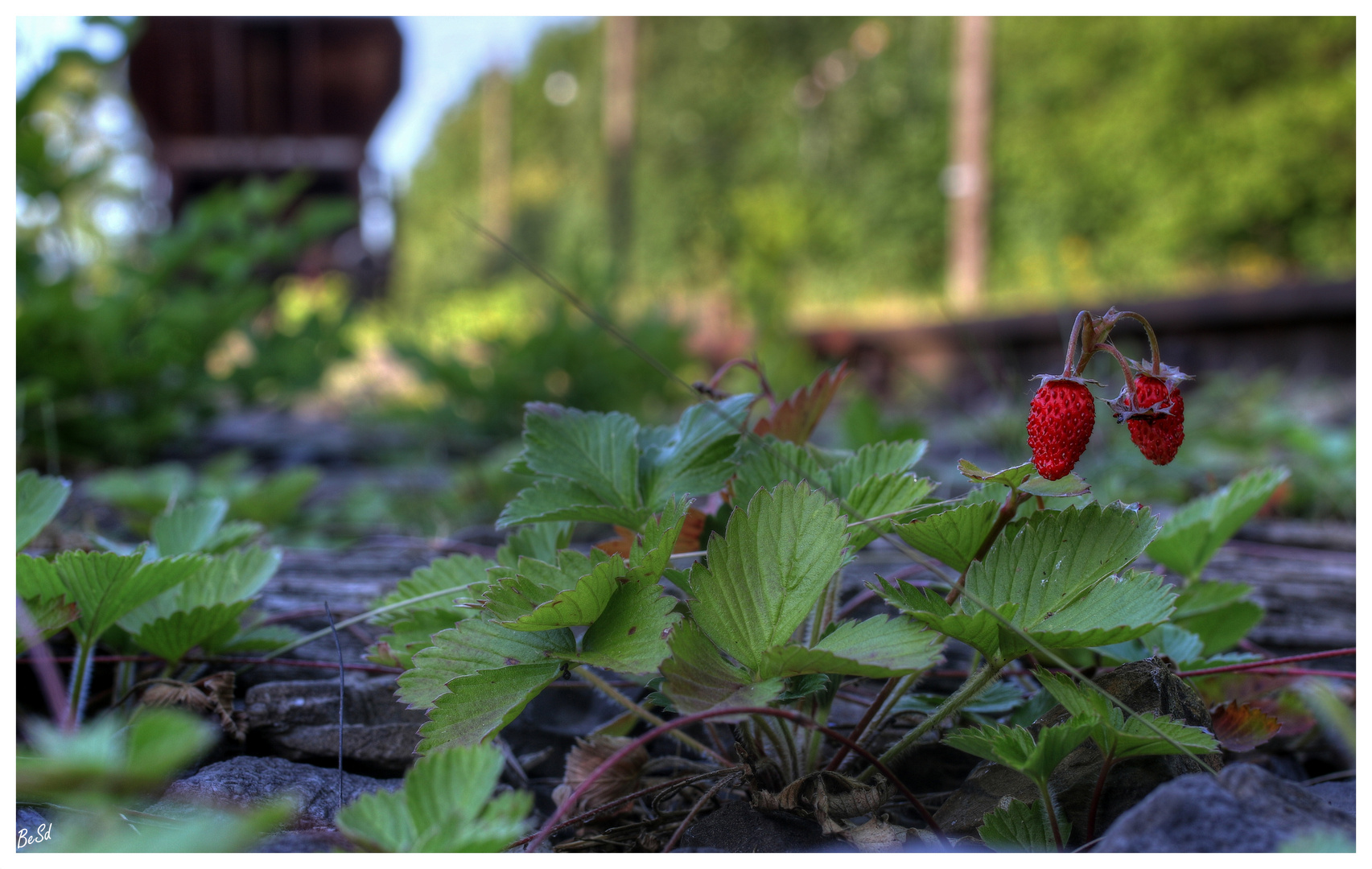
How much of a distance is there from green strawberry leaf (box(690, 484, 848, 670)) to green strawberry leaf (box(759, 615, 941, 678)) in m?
0.03

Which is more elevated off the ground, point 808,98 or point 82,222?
point 808,98

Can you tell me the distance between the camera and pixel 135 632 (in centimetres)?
82

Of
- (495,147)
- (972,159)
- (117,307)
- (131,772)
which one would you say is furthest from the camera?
(495,147)

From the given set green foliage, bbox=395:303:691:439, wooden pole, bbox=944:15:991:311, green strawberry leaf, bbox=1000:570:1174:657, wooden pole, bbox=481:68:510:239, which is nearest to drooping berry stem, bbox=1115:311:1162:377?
green strawberry leaf, bbox=1000:570:1174:657

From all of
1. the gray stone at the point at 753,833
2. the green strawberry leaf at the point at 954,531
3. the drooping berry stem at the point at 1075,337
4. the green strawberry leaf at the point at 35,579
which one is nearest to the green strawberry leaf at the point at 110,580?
the green strawberry leaf at the point at 35,579

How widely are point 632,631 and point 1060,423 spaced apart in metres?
0.31

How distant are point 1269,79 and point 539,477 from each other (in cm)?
1347

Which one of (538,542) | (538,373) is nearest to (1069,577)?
(538,542)

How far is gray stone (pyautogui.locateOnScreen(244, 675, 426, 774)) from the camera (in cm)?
83

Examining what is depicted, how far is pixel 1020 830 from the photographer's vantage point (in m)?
0.64

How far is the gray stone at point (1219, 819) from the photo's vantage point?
1.70 feet

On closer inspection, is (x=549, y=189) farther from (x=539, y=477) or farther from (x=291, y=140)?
(x=539, y=477)

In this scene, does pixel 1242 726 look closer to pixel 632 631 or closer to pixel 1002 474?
pixel 1002 474
